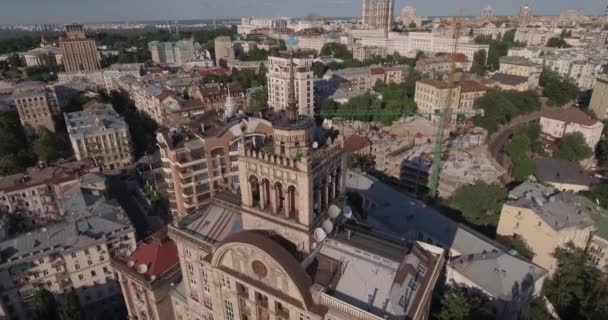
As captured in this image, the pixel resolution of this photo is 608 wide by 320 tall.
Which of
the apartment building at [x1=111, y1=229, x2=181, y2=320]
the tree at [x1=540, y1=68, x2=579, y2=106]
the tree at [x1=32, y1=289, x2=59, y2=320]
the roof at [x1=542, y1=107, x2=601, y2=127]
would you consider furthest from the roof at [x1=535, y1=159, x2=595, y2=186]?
the tree at [x1=32, y1=289, x2=59, y2=320]

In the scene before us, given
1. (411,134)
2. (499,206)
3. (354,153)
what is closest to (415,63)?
(411,134)

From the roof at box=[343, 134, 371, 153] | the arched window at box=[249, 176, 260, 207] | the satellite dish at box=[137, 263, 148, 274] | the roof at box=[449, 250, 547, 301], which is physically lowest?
the roof at box=[343, 134, 371, 153]

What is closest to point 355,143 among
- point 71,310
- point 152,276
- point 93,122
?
point 152,276

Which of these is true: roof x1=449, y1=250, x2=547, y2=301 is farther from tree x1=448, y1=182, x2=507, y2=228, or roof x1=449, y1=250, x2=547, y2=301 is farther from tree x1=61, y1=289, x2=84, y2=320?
tree x1=61, y1=289, x2=84, y2=320

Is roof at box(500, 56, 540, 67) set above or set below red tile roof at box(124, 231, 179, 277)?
above

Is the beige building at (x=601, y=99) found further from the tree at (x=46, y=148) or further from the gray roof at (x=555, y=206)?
the tree at (x=46, y=148)

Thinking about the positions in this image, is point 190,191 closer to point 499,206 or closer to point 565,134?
point 499,206
